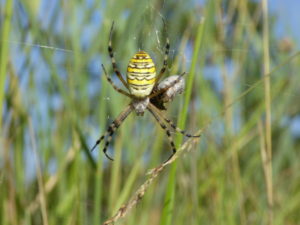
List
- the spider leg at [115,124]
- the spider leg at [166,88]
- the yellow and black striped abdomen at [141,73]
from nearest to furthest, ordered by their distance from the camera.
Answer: the yellow and black striped abdomen at [141,73]
the spider leg at [166,88]
the spider leg at [115,124]

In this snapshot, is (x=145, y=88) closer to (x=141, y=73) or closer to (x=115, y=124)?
(x=141, y=73)

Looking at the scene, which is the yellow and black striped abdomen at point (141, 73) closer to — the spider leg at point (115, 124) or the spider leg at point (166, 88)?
the spider leg at point (166, 88)

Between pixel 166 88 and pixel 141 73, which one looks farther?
pixel 166 88

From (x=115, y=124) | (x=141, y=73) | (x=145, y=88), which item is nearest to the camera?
(x=141, y=73)

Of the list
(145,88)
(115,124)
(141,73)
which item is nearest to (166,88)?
(145,88)

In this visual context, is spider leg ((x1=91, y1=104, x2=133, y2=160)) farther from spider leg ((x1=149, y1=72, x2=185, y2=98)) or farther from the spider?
spider leg ((x1=149, y1=72, x2=185, y2=98))

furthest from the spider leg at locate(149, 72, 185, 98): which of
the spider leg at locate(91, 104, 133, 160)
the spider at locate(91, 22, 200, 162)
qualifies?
the spider leg at locate(91, 104, 133, 160)

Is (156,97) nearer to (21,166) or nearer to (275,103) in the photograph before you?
(21,166)

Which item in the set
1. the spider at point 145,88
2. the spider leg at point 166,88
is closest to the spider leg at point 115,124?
the spider at point 145,88
